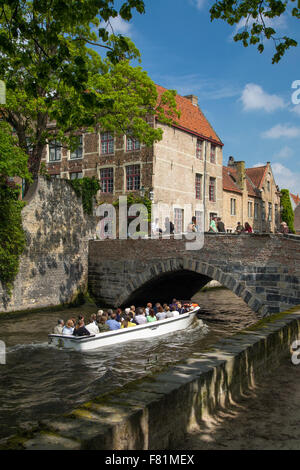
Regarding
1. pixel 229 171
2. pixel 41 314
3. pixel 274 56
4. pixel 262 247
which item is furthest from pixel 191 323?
pixel 229 171

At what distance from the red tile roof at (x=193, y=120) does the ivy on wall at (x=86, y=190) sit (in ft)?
29.0

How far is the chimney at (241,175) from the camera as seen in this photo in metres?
38.0

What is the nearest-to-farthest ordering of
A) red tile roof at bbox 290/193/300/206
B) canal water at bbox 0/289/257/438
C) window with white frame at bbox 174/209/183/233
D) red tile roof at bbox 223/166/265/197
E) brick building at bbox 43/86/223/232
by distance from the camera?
canal water at bbox 0/289/257/438
brick building at bbox 43/86/223/232
window with white frame at bbox 174/209/183/233
red tile roof at bbox 223/166/265/197
red tile roof at bbox 290/193/300/206

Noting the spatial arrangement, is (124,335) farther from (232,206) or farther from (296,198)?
(296,198)

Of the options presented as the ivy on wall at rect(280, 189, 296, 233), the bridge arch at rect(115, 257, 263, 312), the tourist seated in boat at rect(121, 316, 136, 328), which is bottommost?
the tourist seated in boat at rect(121, 316, 136, 328)

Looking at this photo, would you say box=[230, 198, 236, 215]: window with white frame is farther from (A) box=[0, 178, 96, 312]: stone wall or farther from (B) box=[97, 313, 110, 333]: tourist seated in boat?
(B) box=[97, 313, 110, 333]: tourist seated in boat

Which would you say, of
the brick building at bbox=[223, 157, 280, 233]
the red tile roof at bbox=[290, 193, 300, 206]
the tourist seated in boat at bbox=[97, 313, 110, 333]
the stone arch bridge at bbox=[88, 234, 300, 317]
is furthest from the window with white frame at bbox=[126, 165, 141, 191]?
Result: the red tile roof at bbox=[290, 193, 300, 206]

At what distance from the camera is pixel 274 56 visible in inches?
258

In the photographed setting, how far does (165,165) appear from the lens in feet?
89.4

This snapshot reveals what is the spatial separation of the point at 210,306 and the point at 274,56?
18246 millimetres

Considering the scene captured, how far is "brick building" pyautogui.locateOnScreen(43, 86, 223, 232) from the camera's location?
26.8 metres

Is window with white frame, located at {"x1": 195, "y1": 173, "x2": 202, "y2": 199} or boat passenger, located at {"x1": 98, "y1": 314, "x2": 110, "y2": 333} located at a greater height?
window with white frame, located at {"x1": 195, "y1": 173, "x2": 202, "y2": 199}

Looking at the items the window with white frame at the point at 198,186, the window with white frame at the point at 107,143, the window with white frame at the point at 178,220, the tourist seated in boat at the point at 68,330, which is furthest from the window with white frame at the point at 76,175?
the tourist seated in boat at the point at 68,330

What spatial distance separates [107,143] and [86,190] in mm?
7799
